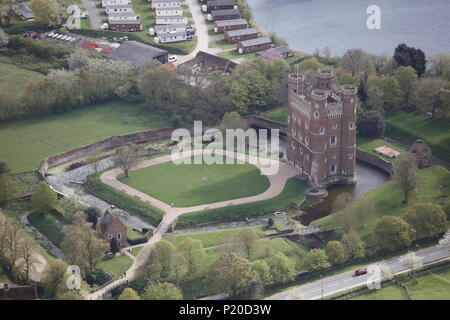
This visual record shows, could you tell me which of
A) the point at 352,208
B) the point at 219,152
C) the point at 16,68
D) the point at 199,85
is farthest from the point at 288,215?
the point at 16,68

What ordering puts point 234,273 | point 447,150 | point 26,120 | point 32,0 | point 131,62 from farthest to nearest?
1. point 32,0
2. point 131,62
3. point 26,120
4. point 447,150
5. point 234,273

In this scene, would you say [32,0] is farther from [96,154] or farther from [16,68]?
[96,154]

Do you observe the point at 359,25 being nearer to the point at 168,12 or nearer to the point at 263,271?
the point at 168,12

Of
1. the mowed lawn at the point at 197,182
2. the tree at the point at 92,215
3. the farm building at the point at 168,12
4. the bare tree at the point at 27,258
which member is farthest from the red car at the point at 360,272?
the farm building at the point at 168,12

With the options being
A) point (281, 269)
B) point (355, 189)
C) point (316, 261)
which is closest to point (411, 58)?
point (355, 189)

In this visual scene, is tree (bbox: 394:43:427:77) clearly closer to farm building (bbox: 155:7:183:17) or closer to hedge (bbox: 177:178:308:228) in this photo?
hedge (bbox: 177:178:308:228)

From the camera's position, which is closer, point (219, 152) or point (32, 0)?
point (219, 152)

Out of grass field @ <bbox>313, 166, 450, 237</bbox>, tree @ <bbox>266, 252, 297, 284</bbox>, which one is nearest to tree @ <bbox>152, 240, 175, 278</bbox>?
tree @ <bbox>266, 252, 297, 284</bbox>
